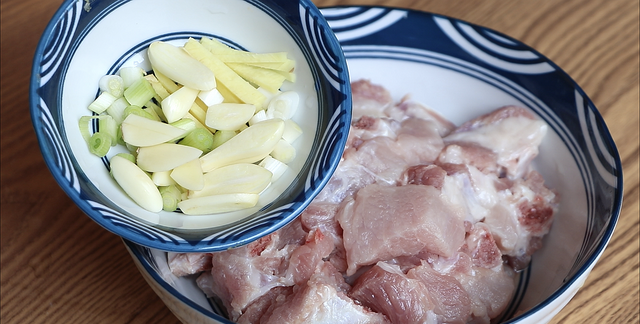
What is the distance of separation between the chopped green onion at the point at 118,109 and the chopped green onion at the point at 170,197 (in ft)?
0.73

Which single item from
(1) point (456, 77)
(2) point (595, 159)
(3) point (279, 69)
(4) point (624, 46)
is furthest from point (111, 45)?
(4) point (624, 46)

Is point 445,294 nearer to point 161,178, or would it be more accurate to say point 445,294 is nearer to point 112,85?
point 161,178

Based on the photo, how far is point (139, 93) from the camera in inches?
55.5

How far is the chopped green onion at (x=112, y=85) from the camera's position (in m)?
1.42

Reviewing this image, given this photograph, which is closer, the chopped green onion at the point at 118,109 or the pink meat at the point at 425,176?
the chopped green onion at the point at 118,109

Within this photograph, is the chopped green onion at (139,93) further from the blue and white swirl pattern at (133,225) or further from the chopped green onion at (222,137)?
the blue and white swirl pattern at (133,225)

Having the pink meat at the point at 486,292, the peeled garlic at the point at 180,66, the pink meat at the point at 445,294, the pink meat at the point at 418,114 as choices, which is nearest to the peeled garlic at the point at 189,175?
the peeled garlic at the point at 180,66

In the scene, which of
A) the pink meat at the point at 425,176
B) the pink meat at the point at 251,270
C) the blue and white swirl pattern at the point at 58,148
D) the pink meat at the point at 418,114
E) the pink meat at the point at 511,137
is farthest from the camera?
the pink meat at the point at 418,114

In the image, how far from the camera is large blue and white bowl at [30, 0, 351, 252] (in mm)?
1219

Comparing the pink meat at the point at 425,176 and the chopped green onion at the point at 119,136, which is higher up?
the chopped green onion at the point at 119,136

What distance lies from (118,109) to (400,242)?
2.75ft

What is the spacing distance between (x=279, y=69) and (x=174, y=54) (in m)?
0.30

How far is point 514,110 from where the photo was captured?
1834 millimetres

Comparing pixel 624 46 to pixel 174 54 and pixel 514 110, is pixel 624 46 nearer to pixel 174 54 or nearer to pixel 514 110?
pixel 514 110
